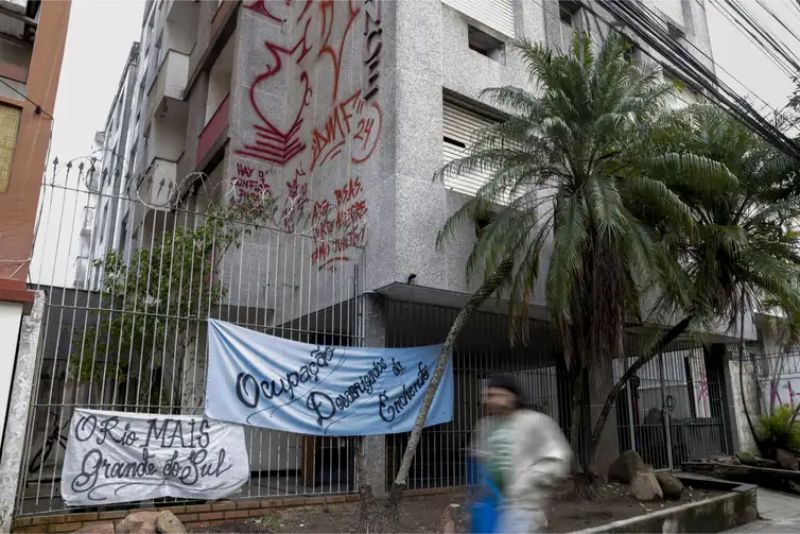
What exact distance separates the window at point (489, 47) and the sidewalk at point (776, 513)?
30.0 feet

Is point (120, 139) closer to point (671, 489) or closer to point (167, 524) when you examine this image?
point (167, 524)

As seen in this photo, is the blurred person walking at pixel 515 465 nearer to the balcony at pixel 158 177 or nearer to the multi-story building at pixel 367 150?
the multi-story building at pixel 367 150

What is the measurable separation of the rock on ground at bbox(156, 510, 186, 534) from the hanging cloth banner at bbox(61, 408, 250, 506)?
2.30ft

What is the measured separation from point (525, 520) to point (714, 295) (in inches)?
320

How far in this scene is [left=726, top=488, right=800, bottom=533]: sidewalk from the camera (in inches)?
343

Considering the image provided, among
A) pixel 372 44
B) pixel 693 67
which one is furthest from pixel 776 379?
pixel 372 44

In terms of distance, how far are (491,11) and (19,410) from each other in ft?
34.2

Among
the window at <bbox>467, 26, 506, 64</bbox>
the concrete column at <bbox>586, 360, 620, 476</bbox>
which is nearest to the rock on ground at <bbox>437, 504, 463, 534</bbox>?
the concrete column at <bbox>586, 360, 620, 476</bbox>

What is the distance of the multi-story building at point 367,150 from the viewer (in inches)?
368

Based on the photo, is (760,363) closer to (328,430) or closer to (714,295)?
(714,295)

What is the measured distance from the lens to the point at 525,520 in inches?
158

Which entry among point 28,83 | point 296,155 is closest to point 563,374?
point 296,155

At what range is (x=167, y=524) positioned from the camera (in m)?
5.96

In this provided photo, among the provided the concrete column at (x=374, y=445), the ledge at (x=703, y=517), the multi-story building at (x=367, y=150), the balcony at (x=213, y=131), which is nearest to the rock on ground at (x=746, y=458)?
the multi-story building at (x=367, y=150)
